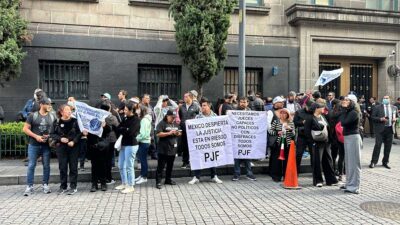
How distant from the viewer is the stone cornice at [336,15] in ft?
51.3

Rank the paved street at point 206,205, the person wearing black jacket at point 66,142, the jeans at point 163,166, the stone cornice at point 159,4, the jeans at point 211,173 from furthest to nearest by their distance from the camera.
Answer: the stone cornice at point 159,4 → the jeans at point 211,173 → the jeans at point 163,166 → the person wearing black jacket at point 66,142 → the paved street at point 206,205

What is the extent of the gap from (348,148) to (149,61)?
8496 millimetres

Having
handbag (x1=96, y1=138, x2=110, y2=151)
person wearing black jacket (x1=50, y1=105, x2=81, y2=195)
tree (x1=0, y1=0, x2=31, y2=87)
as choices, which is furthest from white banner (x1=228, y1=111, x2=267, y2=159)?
tree (x1=0, y1=0, x2=31, y2=87)

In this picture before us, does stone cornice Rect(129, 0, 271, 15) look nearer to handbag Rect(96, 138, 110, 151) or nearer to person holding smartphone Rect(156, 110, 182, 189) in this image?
person holding smartphone Rect(156, 110, 182, 189)

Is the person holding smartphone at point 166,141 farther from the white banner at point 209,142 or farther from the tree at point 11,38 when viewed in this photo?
the tree at point 11,38

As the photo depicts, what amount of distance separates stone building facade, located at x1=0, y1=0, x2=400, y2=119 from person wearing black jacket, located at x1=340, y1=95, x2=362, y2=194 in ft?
24.9

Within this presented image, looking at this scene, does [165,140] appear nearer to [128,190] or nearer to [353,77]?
[128,190]

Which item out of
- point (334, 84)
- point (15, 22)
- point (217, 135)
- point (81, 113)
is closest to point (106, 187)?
point (81, 113)

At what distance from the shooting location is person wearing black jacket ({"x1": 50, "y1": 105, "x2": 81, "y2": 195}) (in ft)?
26.5

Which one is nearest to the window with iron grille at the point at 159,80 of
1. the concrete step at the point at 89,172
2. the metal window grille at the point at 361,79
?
the concrete step at the point at 89,172

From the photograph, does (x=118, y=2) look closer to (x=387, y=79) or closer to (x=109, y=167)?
(x=109, y=167)

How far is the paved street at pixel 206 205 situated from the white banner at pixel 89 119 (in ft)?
4.24

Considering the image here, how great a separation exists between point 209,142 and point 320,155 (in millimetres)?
2471

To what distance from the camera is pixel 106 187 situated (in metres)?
8.48
